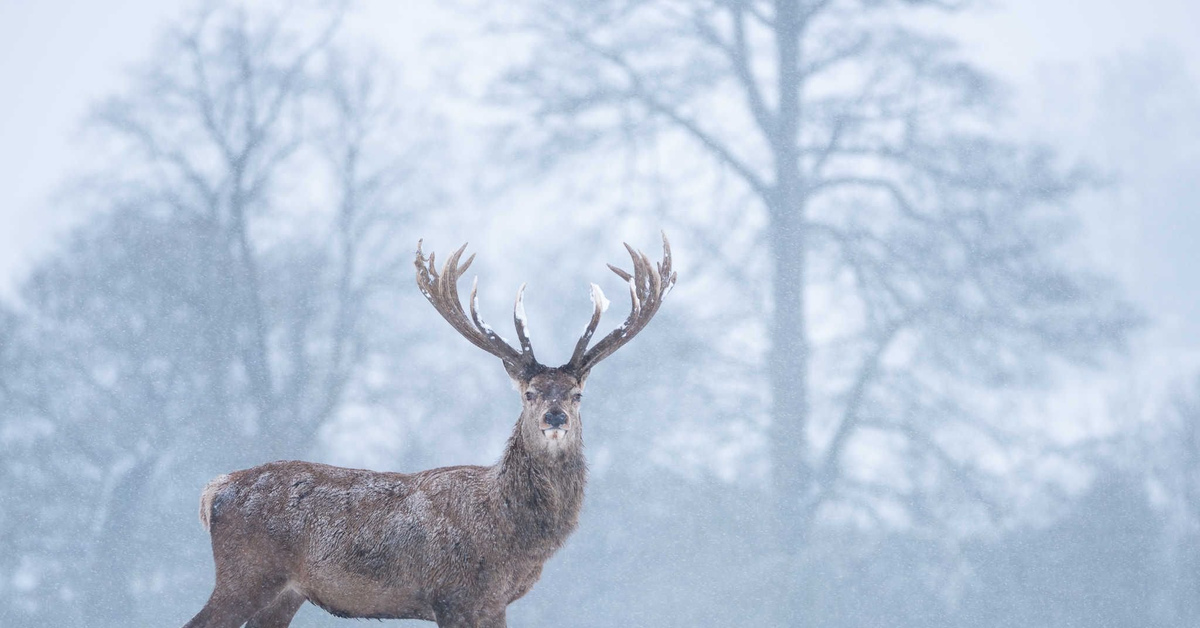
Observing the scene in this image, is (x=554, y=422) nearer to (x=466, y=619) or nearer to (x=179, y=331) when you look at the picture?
(x=466, y=619)

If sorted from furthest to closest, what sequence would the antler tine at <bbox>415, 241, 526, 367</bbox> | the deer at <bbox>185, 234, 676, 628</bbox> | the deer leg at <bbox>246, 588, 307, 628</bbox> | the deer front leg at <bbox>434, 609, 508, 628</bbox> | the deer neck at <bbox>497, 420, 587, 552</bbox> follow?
the antler tine at <bbox>415, 241, 526, 367</bbox> < the deer leg at <bbox>246, 588, 307, 628</bbox> < the deer neck at <bbox>497, 420, 587, 552</bbox> < the deer at <bbox>185, 234, 676, 628</bbox> < the deer front leg at <bbox>434, 609, 508, 628</bbox>

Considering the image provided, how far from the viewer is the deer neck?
604cm

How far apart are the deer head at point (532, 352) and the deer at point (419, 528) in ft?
0.03

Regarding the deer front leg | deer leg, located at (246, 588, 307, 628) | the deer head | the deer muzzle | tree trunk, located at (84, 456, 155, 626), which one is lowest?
the deer front leg

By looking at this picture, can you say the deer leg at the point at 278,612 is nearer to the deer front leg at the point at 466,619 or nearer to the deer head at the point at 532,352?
the deer front leg at the point at 466,619

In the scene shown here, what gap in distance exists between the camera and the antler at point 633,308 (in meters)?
6.23

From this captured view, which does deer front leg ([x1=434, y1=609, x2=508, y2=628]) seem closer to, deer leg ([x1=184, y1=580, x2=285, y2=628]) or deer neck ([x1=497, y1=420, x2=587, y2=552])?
deer neck ([x1=497, y1=420, x2=587, y2=552])

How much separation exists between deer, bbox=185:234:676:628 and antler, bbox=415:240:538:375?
0.04 feet

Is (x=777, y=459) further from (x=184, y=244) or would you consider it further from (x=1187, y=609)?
(x=184, y=244)

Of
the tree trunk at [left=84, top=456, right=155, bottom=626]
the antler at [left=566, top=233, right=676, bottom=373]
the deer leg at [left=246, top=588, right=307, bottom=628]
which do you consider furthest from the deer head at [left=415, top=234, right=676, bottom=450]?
the tree trunk at [left=84, top=456, right=155, bottom=626]

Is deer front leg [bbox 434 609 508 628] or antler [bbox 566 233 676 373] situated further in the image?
antler [bbox 566 233 676 373]

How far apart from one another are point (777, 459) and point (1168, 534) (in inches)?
187

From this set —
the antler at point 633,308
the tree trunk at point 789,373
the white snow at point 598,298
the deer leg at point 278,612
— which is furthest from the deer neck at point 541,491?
the tree trunk at point 789,373

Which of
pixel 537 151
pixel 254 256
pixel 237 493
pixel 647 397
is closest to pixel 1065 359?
pixel 647 397
